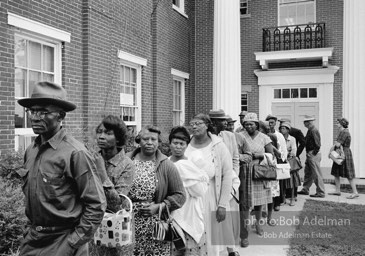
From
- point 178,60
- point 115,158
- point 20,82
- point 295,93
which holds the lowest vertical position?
point 115,158

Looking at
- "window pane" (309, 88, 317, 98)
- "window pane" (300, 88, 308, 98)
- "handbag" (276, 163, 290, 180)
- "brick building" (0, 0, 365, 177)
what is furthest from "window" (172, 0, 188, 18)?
"handbag" (276, 163, 290, 180)

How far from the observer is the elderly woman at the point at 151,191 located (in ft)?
11.3

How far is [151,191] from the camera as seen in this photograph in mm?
3469

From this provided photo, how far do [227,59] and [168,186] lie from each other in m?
8.77

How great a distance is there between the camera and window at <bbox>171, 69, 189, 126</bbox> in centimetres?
1346

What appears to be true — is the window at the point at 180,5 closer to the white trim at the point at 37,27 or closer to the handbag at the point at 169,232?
the white trim at the point at 37,27

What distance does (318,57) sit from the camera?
1413 centimetres

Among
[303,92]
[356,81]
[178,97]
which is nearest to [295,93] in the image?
[303,92]

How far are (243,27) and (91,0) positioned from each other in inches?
345

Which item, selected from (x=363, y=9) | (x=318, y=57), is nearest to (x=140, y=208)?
(x=363, y=9)

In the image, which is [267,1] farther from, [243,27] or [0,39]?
[0,39]

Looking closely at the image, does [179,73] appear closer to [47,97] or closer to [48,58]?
[48,58]

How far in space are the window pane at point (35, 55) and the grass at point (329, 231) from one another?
5.40 metres

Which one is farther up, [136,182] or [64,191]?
[64,191]
